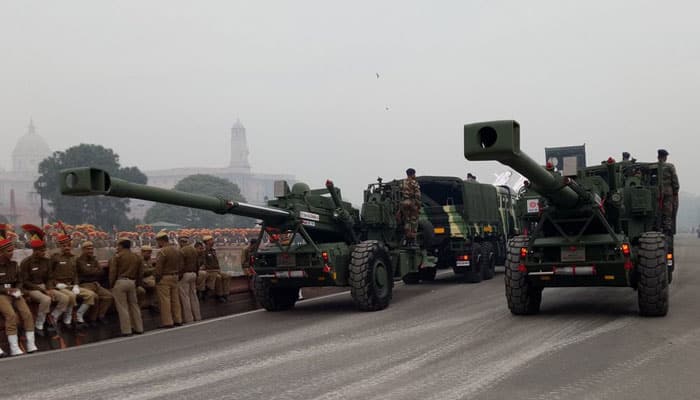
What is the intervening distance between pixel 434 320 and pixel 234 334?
3208 millimetres

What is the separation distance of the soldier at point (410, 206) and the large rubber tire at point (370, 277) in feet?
5.69

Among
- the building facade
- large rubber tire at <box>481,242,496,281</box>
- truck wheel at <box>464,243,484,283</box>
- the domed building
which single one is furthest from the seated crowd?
the building facade

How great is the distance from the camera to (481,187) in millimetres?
19531

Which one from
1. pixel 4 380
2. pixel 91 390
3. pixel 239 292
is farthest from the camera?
pixel 239 292

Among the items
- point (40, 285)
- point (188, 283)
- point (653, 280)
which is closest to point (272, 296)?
point (188, 283)

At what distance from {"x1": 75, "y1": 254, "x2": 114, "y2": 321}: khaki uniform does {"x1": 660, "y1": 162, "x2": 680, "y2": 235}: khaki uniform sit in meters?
10.3

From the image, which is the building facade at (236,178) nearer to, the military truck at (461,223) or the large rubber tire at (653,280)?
the military truck at (461,223)

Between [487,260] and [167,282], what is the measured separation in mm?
9871

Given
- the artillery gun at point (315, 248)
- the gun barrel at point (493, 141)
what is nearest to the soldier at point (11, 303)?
the artillery gun at point (315, 248)

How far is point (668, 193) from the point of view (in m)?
13.7

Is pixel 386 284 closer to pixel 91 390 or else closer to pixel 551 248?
pixel 551 248

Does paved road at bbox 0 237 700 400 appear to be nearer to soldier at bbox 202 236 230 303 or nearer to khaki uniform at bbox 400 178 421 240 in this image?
soldier at bbox 202 236 230 303

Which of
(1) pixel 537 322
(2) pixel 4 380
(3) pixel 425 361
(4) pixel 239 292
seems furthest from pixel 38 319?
(1) pixel 537 322

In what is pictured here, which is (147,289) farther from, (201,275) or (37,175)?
(37,175)
